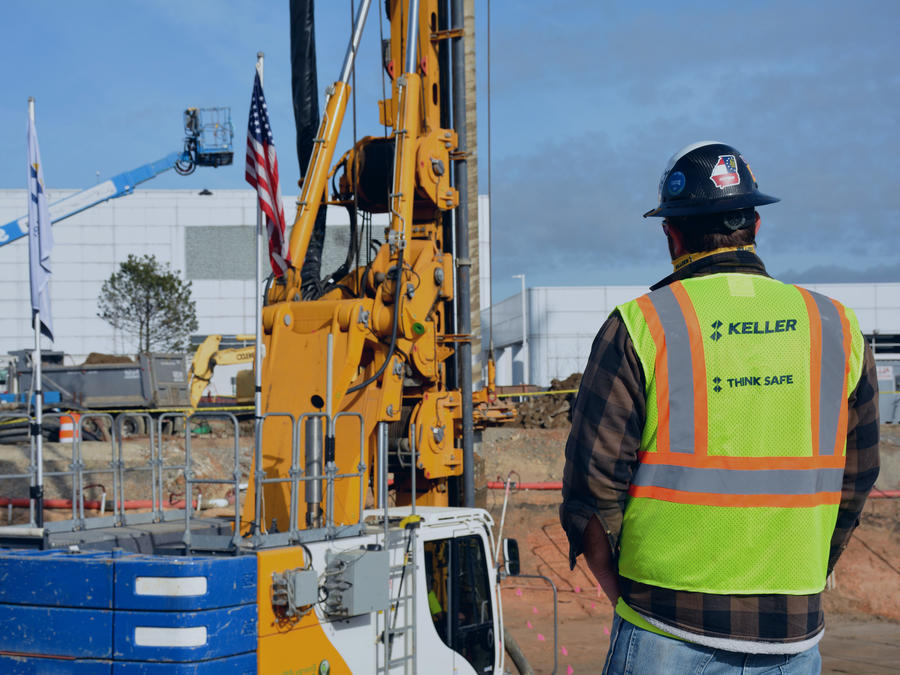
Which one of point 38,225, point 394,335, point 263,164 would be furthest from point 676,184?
point 38,225

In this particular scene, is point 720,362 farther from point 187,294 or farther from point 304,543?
point 187,294

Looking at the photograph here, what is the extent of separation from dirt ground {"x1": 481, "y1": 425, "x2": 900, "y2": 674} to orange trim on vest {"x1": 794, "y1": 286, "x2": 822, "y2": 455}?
34.4ft

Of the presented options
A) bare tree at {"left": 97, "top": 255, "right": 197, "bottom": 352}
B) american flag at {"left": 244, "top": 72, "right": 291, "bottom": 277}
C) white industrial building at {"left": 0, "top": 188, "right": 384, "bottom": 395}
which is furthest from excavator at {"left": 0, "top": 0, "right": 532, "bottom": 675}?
white industrial building at {"left": 0, "top": 188, "right": 384, "bottom": 395}

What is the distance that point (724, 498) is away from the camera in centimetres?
235

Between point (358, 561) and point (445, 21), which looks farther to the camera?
point (445, 21)

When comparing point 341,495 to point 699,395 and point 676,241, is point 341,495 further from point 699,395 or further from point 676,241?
point 699,395

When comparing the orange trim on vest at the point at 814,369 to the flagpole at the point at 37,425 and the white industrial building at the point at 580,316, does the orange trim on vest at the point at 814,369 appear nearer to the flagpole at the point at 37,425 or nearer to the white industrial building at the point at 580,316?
the flagpole at the point at 37,425

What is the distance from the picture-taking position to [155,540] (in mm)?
6246

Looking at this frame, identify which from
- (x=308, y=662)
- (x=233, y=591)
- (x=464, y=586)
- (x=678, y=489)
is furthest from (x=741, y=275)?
(x=464, y=586)

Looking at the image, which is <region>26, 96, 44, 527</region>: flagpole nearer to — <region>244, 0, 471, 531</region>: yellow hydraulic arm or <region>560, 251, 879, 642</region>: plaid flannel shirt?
<region>244, 0, 471, 531</region>: yellow hydraulic arm

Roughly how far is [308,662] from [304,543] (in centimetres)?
60

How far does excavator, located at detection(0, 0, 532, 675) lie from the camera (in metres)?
4.68

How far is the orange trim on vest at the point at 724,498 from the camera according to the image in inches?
92.6

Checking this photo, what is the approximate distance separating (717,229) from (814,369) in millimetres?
450
